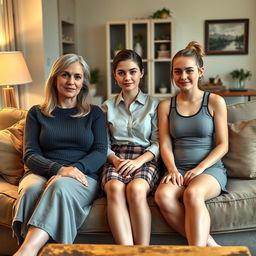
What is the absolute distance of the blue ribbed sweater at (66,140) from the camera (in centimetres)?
199

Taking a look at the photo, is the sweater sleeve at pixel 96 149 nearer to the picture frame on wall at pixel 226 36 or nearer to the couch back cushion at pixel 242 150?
the couch back cushion at pixel 242 150

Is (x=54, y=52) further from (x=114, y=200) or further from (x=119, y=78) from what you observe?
(x=114, y=200)

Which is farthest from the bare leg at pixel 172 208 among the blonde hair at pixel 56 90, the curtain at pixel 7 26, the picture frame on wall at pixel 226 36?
the picture frame on wall at pixel 226 36

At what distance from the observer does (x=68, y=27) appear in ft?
17.7

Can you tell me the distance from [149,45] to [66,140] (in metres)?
3.44

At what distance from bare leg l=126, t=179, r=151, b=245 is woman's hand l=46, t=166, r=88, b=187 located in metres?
0.24

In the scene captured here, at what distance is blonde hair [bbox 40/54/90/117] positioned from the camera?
2.06 metres

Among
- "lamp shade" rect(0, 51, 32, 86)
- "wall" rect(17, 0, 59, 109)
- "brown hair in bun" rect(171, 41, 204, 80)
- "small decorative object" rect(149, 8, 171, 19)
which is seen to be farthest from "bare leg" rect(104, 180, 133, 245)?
"small decorative object" rect(149, 8, 171, 19)

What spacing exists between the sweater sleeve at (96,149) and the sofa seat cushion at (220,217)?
0.76ft

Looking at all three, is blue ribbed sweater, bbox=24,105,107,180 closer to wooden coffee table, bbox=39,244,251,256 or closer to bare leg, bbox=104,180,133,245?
bare leg, bbox=104,180,133,245

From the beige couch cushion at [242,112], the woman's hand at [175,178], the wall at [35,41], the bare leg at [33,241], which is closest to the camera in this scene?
the bare leg at [33,241]

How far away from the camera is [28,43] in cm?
405

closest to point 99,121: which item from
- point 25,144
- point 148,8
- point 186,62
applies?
point 25,144

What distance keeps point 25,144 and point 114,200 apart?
0.63m
